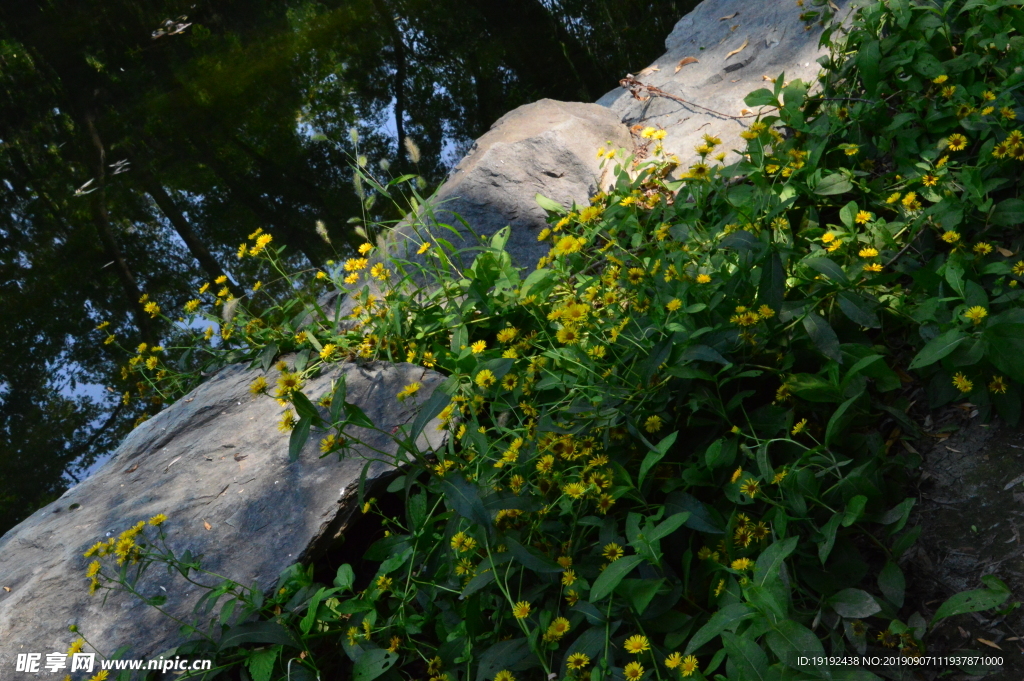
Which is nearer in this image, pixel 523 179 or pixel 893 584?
pixel 893 584

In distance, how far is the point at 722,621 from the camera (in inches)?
57.1

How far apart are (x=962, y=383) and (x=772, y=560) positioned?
643 millimetres

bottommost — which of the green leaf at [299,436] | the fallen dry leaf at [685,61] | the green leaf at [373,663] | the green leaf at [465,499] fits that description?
the green leaf at [373,663]

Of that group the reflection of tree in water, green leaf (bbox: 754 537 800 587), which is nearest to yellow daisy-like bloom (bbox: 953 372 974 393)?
green leaf (bbox: 754 537 800 587)

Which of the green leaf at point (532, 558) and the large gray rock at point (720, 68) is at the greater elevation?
the large gray rock at point (720, 68)

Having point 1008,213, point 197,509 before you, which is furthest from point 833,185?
point 197,509

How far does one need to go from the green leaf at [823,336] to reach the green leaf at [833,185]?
2.28 ft

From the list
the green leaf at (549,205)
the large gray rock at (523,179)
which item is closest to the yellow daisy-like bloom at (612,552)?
the large gray rock at (523,179)

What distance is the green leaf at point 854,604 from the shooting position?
148cm

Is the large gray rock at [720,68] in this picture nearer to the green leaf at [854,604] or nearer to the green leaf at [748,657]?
the green leaf at [854,604]

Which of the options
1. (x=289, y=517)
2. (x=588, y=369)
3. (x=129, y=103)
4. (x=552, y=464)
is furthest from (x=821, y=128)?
(x=129, y=103)

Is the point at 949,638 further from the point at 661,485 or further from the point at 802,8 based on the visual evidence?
the point at 802,8

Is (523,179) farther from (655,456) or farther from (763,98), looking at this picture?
(655,456)

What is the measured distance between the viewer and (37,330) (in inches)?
183
